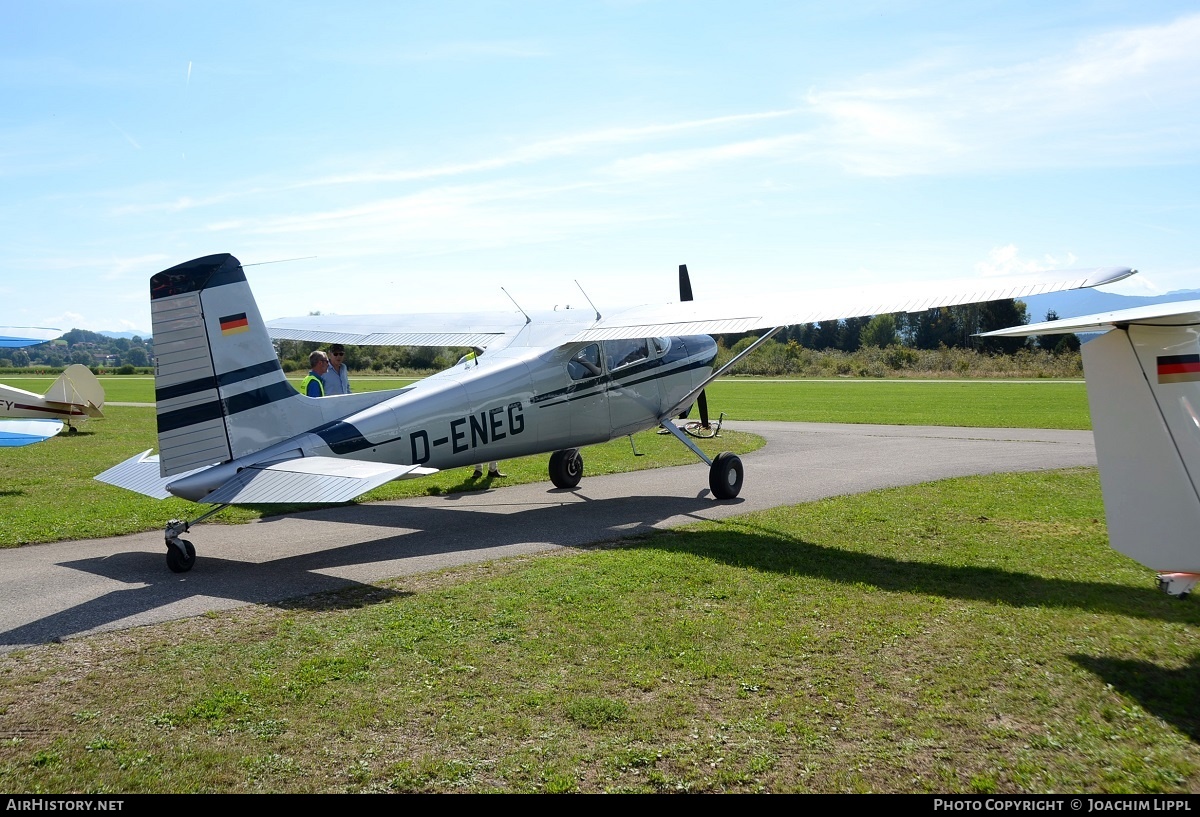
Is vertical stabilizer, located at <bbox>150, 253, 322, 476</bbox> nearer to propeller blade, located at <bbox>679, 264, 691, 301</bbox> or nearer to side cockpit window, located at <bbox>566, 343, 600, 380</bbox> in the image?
side cockpit window, located at <bbox>566, 343, 600, 380</bbox>

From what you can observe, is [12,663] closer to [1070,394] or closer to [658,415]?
[658,415]

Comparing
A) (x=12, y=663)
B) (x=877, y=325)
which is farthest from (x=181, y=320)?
(x=877, y=325)

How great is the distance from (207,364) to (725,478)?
6.60m

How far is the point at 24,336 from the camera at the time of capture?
1681 cm

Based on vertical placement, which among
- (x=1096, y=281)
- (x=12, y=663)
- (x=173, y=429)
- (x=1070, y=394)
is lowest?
(x=1070, y=394)

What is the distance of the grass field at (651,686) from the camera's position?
159 inches

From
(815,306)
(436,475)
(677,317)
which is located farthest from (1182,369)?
(436,475)

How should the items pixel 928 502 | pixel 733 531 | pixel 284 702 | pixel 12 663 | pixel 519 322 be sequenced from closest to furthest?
pixel 284 702, pixel 12 663, pixel 733 531, pixel 928 502, pixel 519 322

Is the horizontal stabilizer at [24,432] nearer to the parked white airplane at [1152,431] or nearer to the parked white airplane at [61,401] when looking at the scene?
the parked white airplane at [61,401]

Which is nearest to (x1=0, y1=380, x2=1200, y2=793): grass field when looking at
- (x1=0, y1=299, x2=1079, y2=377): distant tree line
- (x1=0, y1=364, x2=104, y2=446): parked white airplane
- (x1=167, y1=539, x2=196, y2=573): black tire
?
(x1=167, y1=539, x2=196, y2=573): black tire

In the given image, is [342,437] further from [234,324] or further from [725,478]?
[725,478]

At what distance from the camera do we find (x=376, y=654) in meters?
5.64

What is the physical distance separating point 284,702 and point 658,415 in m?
8.58

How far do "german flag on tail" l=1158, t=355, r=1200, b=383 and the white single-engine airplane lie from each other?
2.52m
